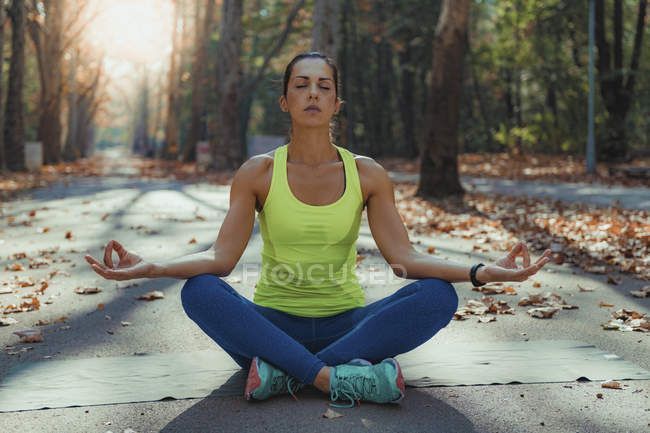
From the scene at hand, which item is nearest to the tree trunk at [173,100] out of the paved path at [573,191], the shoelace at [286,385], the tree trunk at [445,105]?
the paved path at [573,191]

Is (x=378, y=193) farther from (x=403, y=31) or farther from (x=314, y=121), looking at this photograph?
(x=403, y=31)

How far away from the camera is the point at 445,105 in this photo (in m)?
12.9

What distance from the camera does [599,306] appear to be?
5.12m

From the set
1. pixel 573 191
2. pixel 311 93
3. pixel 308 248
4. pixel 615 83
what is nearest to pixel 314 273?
pixel 308 248

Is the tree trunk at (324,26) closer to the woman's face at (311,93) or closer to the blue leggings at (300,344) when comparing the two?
the woman's face at (311,93)

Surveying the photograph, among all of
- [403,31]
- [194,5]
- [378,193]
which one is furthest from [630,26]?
[378,193]

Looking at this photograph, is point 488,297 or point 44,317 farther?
point 488,297

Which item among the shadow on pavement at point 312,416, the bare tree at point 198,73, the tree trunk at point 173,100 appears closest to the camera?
the shadow on pavement at point 312,416

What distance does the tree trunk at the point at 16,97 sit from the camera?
2069 cm

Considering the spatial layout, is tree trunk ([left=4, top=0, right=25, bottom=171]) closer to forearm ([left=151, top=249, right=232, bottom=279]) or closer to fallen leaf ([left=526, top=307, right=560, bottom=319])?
fallen leaf ([left=526, top=307, right=560, bottom=319])

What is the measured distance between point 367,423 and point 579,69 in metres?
26.5

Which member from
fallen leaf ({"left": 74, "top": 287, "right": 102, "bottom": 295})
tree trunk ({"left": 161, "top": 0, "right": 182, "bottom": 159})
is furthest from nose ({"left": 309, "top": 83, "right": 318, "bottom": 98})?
tree trunk ({"left": 161, "top": 0, "right": 182, "bottom": 159})

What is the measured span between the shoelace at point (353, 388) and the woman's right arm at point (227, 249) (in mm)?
772

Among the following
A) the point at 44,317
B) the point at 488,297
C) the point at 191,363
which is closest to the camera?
the point at 191,363
